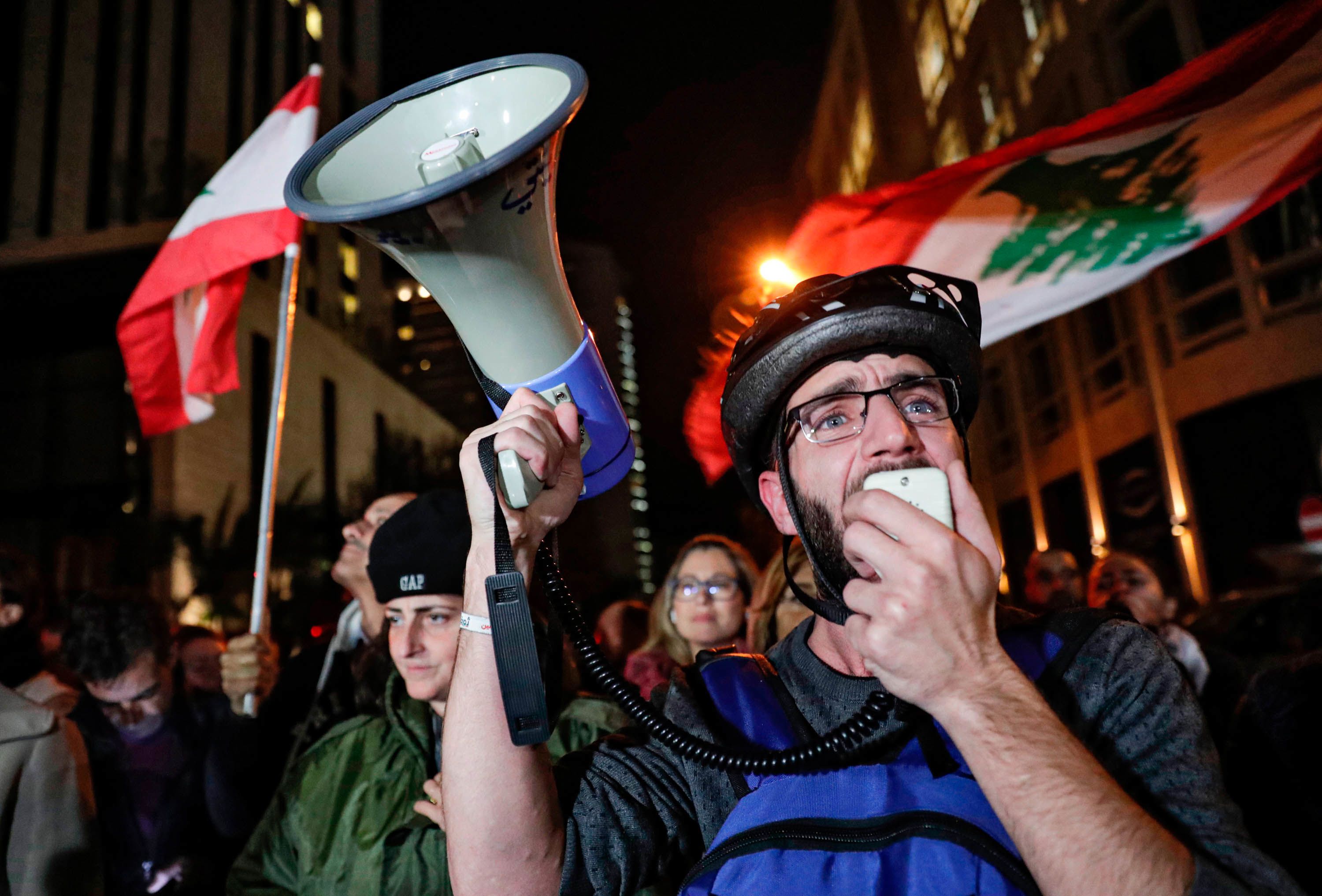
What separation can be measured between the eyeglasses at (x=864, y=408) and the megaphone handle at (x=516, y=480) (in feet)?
2.08

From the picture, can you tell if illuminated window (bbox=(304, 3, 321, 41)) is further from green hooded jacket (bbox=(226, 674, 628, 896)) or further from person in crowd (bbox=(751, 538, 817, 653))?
green hooded jacket (bbox=(226, 674, 628, 896))

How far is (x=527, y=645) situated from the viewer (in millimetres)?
1332

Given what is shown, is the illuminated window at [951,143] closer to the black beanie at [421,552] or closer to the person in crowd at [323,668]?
the person in crowd at [323,668]

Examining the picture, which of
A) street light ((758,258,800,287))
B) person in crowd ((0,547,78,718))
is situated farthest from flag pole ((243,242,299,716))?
street light ((758,258,800,287))

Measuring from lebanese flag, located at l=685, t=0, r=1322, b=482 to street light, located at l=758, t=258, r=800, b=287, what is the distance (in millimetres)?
53

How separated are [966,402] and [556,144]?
1.08m

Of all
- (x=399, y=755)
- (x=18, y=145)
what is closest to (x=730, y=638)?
(x=399, y=755)

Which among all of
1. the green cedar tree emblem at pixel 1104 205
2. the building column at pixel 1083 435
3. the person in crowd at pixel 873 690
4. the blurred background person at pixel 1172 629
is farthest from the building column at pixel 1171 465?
the person in crowd at pixel 873 690

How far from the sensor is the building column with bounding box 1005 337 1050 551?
2395 cm

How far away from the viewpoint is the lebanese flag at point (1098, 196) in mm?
3820

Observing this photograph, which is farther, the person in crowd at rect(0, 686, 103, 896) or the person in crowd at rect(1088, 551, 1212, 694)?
the person in crowd at rect(1088, 551, 1212, 694)

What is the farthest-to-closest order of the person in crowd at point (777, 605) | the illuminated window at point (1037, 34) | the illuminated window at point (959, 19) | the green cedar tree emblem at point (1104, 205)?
the illuminated window at point (959, 19), the illuminated window at point (1037, 34), the green cedar tree emblem at point (1104, 205), the person in crowd at point (777, 605)

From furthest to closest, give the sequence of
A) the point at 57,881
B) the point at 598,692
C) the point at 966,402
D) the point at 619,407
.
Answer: the point at 598,692 → the point at 57,881 → the point at 966,402 → the point at 619,407

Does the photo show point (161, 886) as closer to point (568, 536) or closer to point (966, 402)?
point (568, 536)
